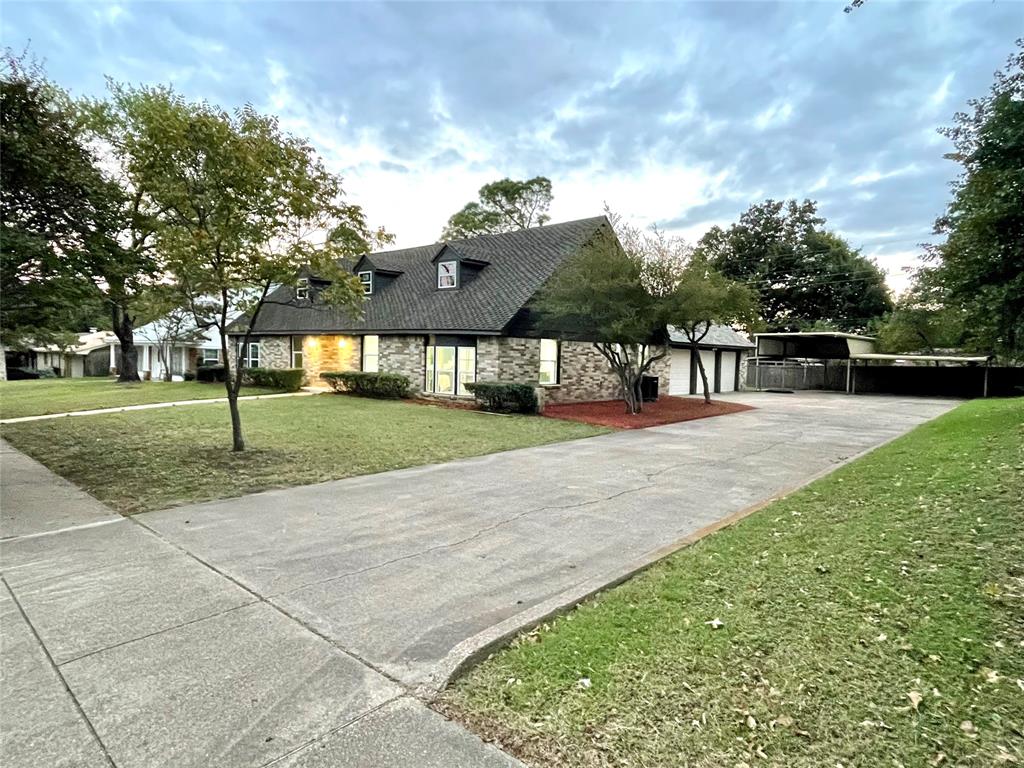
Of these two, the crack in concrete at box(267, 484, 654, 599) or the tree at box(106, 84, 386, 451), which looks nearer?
the crack in concrete at box(267, 484, 654, 599)

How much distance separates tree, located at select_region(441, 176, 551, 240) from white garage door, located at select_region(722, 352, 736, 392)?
16.9 m

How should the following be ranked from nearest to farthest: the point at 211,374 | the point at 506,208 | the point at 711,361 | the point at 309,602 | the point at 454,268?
1. the point at 309,602
2. the point at 454,268
3. the point at 211,374
4. the point at 711,361
5. the point at 506,208

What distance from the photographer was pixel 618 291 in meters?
15.2

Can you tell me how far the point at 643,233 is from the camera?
16.6 m

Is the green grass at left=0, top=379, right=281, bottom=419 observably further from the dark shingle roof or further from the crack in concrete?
the crack in concrete

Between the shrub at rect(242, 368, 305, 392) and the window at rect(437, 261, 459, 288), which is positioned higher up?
the window at rect(437, 261, 459, 288)

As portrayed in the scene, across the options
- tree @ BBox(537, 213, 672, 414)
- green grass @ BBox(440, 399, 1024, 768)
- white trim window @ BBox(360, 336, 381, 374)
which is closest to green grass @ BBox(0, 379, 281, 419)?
white trim window @ BBox(360, 336, 381, 374)

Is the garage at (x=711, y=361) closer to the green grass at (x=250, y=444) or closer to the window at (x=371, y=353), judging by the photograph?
the green grass at (x=250, y=444)

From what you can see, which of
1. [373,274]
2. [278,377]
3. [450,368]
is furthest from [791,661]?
[278,377]

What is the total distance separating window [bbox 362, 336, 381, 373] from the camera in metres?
21.3

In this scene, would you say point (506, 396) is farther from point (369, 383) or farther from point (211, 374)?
point (211, 374)

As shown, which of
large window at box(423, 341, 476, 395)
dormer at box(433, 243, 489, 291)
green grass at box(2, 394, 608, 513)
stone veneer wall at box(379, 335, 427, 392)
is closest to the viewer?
green grass at box(2, 394, 608, 513)

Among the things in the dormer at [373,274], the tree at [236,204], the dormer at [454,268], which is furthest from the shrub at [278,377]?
the tree at [236,204]

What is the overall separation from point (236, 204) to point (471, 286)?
11595 mm
